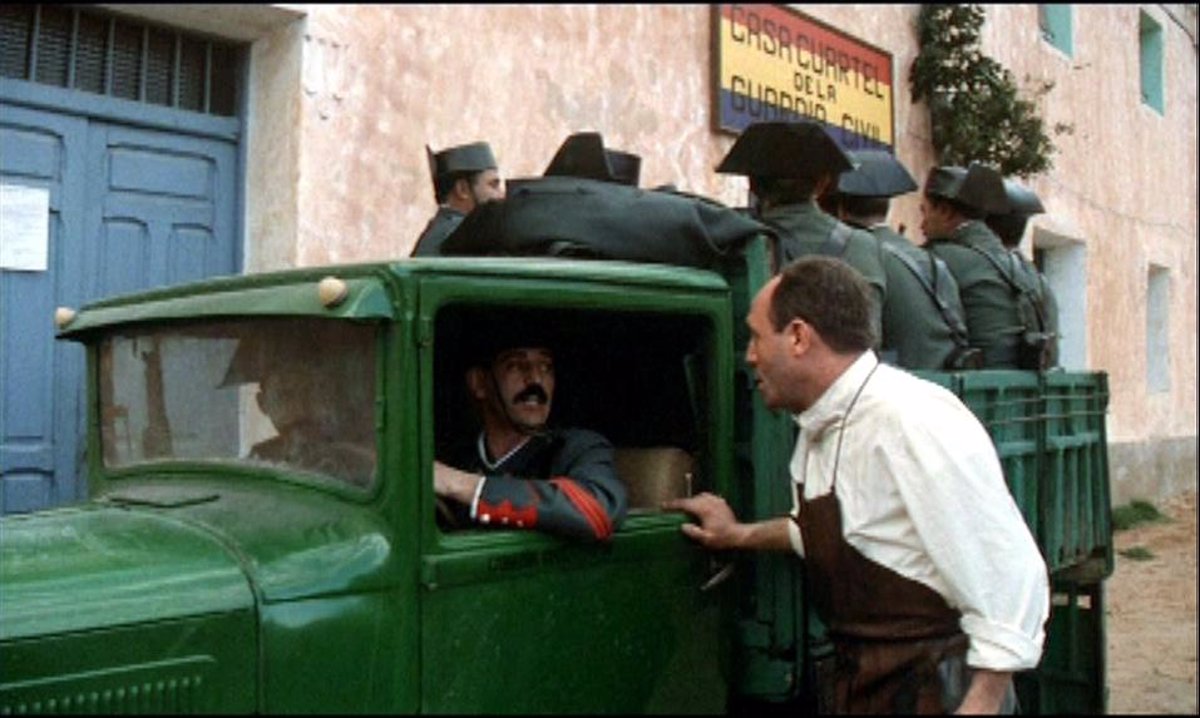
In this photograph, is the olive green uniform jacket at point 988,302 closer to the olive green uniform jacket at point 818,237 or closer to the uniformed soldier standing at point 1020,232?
the uniformed soldier standing at point 1020,232

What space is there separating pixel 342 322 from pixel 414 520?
40 cm

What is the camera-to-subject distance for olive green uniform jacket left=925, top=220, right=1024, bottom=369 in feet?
14.7

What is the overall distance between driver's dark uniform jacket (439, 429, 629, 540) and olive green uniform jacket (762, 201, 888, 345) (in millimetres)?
926

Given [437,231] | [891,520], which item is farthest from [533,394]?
[437,231]

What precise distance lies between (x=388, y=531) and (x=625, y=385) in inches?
Answer: 45.1

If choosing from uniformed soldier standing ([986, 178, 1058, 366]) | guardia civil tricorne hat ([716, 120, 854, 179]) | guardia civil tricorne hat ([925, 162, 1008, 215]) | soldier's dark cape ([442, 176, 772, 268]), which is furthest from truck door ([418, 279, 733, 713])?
uniformed soldier standing ([986, 178, 1058, 366])

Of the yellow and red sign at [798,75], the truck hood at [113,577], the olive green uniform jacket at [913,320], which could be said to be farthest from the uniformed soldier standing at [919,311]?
the yellow and red sign at [798,75]

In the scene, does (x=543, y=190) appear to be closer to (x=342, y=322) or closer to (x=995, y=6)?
(x=342, y=322)

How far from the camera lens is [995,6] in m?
11.0

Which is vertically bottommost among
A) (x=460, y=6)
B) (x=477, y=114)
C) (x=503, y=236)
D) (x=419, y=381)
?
(x=419, y=381)

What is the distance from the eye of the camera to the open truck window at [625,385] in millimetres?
2904

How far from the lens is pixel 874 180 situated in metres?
4.30

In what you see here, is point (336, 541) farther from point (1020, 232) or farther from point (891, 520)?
point (1020, 232)

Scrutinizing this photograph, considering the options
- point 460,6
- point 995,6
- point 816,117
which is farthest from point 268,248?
point 995,6
